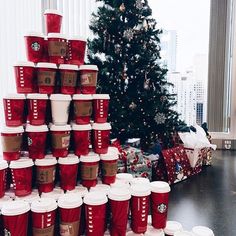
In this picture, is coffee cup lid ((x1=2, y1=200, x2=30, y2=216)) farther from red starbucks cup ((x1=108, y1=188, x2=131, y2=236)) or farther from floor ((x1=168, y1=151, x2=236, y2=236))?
floor ((x1=168, y1=151, x2=236, y2=236))

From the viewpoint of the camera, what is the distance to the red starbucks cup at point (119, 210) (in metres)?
1.40

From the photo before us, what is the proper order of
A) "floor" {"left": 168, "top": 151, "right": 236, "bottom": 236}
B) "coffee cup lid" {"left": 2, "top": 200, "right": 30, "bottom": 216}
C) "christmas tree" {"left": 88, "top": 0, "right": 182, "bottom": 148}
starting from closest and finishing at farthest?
"coffee cup lid" {"left": 2, "top": 200, "right": 30, "bottom": 216}, "floor" {"left": 168, "top": 151, "right": 236, "bottom": 236}, "christmas tree" {"left": 88, "top": 0, "right": 182, "bottom": 148}

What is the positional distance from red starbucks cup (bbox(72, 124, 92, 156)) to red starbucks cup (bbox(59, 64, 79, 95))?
0.68 ft

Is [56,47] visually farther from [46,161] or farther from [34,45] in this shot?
[46,161]

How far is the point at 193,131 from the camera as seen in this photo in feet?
12.0

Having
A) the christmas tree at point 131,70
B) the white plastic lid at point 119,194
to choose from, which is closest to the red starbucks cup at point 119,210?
the white plastic lid at point 119,194

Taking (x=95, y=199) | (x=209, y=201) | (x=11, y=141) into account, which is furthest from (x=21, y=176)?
(x=209, y=201)

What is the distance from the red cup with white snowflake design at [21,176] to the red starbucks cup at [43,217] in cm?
16

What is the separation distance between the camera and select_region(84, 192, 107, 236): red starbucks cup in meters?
1.36

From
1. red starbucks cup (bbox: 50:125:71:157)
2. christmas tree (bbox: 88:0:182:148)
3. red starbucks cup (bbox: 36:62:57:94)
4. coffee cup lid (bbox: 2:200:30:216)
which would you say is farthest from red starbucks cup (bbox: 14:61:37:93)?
christmas tree (bbox: 88:0:182:148)

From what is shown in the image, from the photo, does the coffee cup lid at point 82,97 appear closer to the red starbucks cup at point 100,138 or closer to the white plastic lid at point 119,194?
the red starbucks cup at point 100,138

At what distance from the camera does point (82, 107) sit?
5.13 feet

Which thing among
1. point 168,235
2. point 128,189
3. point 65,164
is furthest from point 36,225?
point 168,235

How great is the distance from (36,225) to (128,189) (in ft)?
1.62
